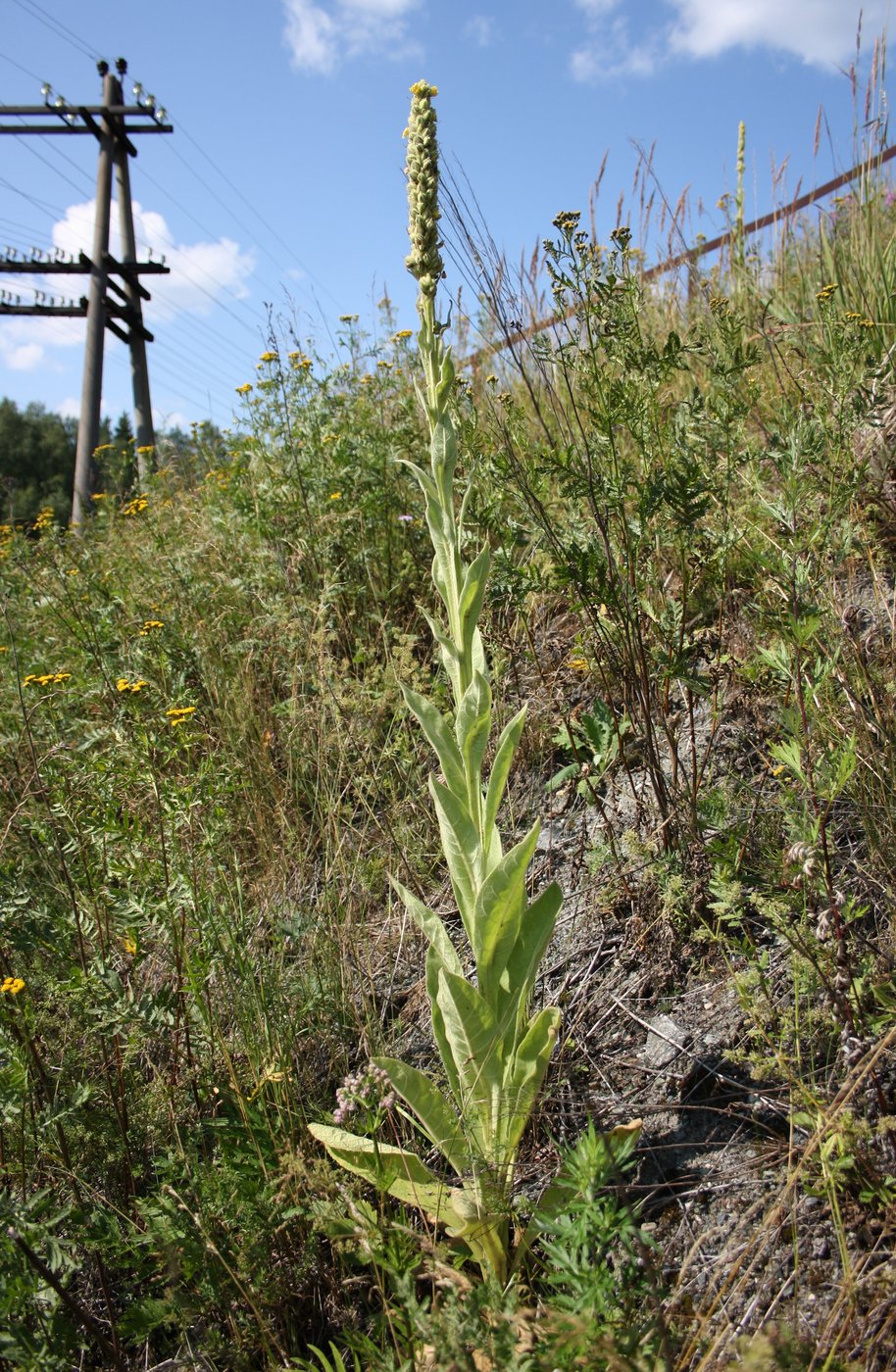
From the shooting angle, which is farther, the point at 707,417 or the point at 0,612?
the point at 0,612

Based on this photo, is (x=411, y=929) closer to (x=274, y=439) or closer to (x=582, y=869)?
(x=582, y=869)

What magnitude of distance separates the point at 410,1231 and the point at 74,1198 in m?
0.81

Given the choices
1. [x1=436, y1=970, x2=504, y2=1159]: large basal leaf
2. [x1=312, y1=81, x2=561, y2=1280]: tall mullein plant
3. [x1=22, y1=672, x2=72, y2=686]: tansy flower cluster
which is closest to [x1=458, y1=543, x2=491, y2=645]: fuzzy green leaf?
[x1=312, y1=81, x2=561, y2=1280]: tall mullein plant

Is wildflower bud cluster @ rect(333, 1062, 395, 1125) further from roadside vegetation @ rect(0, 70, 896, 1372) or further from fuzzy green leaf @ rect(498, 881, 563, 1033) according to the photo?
fuzzy green leaf @ rect(498, 881, 563, 1033)

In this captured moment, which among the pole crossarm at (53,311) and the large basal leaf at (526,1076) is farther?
the pole crossarm at (53,311)

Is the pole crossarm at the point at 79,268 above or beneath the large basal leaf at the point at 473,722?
above

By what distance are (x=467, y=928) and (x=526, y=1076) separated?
32cm

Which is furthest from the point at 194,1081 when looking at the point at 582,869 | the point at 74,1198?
the point at 582,869

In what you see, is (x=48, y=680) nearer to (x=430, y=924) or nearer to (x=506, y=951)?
(x=430, y=924)

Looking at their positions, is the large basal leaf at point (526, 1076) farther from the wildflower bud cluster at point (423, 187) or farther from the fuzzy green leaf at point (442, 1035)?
the wildflower bud cluster at point (423, 187)

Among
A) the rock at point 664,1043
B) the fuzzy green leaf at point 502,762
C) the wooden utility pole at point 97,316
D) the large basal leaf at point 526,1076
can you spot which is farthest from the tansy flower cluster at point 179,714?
the wooden utility pole at point 97,316

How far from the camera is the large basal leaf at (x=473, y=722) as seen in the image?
1.65 m

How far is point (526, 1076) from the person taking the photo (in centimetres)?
169

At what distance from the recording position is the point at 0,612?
405 cm
